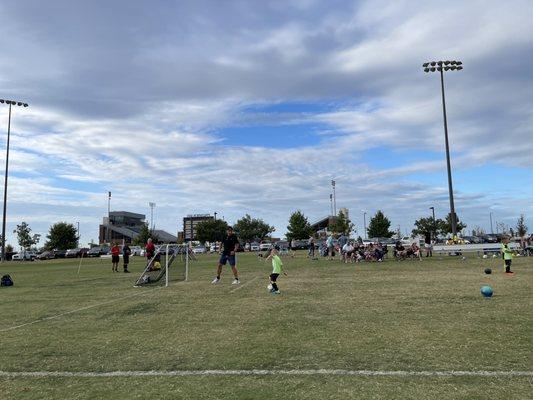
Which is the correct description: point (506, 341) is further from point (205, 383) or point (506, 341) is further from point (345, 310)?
point (205, 383)

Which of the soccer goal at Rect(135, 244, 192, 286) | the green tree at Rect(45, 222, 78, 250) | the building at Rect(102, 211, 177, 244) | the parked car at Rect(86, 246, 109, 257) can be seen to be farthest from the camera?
the building at Rect(102, 211, 177, 244)

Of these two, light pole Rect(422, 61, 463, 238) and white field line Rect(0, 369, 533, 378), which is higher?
light pole Rect(422, 61, 463, 238)

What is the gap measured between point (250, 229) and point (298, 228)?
61.6 feet

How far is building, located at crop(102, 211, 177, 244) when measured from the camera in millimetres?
139850

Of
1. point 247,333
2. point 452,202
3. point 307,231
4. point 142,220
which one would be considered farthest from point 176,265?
point 142,220

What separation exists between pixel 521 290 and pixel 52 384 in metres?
11.3

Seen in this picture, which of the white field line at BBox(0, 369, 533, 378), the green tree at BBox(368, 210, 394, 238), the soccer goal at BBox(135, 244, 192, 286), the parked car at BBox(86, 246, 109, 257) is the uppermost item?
the green tree at BBox(368, 210, 394, 238)

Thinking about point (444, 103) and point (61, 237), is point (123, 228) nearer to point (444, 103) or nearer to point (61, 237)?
point (61, 237)

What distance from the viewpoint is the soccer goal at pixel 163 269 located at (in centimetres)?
1702

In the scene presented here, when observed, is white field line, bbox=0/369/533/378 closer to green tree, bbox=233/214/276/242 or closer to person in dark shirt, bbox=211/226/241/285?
person in dark shirt, bbox=211/226/241/285

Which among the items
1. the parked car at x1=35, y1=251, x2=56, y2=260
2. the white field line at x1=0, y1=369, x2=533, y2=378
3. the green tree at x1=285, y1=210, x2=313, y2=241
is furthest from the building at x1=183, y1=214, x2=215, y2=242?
the white field line at x1=0, y1=369, x2=533, y2=378

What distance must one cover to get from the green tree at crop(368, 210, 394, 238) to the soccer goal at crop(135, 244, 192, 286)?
75.3 m

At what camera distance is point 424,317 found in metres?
8.74

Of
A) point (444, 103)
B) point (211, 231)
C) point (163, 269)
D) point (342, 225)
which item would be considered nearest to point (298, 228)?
point (342, 225)
